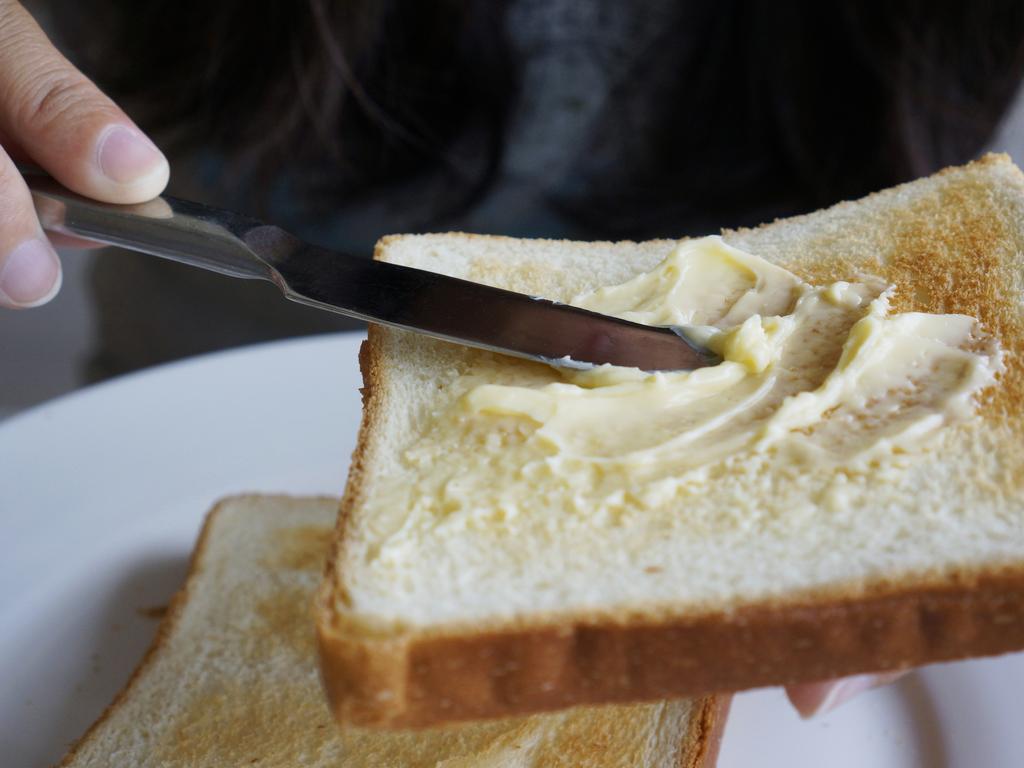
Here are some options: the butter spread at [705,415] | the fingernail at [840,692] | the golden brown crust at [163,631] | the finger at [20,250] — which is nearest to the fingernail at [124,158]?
the finger at [20,250]

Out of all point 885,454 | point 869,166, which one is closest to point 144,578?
point 885,454

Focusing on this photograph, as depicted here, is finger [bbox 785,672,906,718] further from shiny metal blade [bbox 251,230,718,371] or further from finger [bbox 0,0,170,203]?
finger [bbox 0,0,170,203]

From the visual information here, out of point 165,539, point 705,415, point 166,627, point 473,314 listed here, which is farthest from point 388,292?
point 165,539

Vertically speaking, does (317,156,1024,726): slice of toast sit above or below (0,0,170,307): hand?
below

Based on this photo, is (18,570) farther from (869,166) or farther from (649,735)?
(869,166)

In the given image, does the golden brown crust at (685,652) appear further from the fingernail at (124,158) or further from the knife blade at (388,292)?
the fingernail at (124,158)

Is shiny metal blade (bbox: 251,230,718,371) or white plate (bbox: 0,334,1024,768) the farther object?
white plate (bbox: 0,334,1024,768)

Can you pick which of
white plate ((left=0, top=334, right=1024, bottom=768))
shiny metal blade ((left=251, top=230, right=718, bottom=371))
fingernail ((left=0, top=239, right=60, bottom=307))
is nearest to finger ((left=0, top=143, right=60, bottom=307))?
fingernail ((left=0, top=239, right=60, bottom=307))

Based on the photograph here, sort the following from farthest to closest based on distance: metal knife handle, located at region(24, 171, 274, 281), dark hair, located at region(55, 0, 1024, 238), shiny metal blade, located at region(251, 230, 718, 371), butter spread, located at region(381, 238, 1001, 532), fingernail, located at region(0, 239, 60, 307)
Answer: dark hair, located at region(55, 0, 1024, 238), fingernail, located at region(0, 239, 60, 307), metal knife handle, located at region(24, 171, 274, 281), shiny metal blade, located at region(251, 230, 718, 371), butter spread, located at region(381, 238, 1001, 532)
